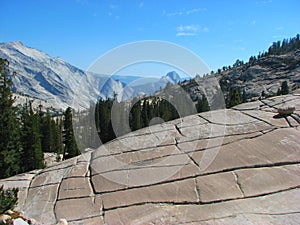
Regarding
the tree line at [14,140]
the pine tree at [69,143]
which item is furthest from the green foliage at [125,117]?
the tree line at [14,140]

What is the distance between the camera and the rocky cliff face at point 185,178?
32.5 feet

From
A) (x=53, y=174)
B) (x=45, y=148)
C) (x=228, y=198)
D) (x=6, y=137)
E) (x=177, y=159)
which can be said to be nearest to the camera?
(x=228, y=198)

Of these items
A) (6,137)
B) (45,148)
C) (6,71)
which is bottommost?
(45,148)

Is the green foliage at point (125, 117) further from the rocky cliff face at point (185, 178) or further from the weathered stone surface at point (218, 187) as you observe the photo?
the weathered stone surface at point (218, 187)

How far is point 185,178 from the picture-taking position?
39.0 feet

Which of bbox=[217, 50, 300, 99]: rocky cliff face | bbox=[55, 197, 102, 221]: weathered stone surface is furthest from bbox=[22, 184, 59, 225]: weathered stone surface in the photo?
bbox=[217, 50, 300, 99]: rocky cliff face

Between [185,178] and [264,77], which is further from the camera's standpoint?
[264,77]

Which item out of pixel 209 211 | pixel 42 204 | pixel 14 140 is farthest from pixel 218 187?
pixel 14 140

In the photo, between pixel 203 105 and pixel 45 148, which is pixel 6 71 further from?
pixel 203 105

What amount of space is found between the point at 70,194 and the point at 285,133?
1103 cm

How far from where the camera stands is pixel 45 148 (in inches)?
2190

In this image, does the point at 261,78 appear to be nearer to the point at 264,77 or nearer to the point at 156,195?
the point at 264,77

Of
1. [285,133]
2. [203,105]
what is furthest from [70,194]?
[203,105]

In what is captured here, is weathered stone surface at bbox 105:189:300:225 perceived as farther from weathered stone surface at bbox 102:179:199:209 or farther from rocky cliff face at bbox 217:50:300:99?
rocky cliff face at bbox 217:50:300:99
